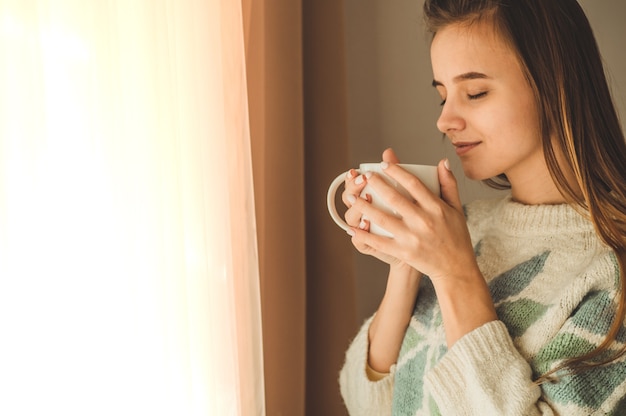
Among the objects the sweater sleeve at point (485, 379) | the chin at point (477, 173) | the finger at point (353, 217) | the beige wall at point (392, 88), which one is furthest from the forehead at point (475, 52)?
the beige wall at point (392, 88)

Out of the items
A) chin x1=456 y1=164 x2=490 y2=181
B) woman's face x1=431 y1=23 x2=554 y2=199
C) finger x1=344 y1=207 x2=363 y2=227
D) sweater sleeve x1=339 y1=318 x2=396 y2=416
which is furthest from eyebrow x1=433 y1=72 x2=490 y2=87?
sweater sleeve x1=339 y1=318 x2=396 y2=416

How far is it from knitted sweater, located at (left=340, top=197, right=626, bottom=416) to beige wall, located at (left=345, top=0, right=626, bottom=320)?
1.38ft

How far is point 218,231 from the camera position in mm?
818

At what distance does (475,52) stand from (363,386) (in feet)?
1.75

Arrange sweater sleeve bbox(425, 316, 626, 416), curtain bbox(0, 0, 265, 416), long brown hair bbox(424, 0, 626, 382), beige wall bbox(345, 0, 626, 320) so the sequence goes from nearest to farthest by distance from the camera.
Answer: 1. curtain bbox(0, 0, 265, 416)
2. sweater sleeve bbox(425, 316, 626, 416)
3. long brown hair bbox(424, 0, 626, 382)
4. beige wall bbox(345, 0, 626, 320)

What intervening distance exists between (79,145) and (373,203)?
358 mm

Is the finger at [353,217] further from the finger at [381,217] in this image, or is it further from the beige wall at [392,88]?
the beige wall at [392,88]

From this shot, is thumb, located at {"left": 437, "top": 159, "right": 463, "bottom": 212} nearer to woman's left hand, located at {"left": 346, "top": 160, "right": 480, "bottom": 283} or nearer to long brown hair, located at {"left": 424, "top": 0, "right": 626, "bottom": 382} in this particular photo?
woman's left hand, located at {"left": 346, "top": 160, "right": 480, "bottom": 283}

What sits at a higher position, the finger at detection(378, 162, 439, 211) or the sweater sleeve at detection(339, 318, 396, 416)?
the finger at detection(378, 162, 439, 211)

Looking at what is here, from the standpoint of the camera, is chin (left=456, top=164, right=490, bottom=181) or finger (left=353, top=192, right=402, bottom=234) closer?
finger (left=353, top=192, right=402, bottom=234)

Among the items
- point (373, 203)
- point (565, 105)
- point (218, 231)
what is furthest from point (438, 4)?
point (218, 231)

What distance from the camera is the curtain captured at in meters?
0.57

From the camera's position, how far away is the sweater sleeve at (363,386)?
0.96 metres

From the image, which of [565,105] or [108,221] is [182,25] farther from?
[565,105]
